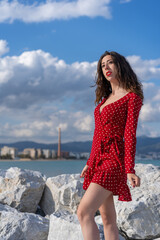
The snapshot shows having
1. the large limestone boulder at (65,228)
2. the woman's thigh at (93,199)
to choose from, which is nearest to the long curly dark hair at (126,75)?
the woman's thigh at (93,199)

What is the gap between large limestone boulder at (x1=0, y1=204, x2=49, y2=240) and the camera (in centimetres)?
376

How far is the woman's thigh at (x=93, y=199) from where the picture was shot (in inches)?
88.3

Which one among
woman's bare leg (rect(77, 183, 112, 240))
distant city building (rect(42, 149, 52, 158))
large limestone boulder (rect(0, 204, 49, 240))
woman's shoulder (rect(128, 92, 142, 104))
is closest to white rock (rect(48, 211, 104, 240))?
large limestone boulder (rect(0, 204, 49, 240))

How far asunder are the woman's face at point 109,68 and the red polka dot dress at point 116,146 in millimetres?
229

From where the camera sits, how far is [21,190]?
202 inches

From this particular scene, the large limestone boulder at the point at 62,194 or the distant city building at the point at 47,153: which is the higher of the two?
the large limestone boulder at the point at 62,194

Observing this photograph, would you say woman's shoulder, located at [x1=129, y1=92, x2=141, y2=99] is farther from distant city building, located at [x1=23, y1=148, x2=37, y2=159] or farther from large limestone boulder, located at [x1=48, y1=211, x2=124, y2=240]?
distant city building, located at [x1=23, y1=148, x2=37, y2=159]

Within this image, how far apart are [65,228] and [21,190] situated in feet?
6.34

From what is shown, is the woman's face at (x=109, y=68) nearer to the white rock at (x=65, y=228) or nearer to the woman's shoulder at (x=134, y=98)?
the woman's shoulder at (x=134, y=98)

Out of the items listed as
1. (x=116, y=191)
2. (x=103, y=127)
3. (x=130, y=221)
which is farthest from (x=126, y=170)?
(x=130, y=221)

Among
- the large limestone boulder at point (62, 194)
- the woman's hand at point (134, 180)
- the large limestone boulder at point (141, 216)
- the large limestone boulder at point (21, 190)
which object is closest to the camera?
the woman's hand at point (134, 180)

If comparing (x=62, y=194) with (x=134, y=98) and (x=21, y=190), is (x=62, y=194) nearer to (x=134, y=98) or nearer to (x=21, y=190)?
(x=21, y=190)

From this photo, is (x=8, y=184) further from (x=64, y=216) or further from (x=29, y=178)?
(x=64, y=216)

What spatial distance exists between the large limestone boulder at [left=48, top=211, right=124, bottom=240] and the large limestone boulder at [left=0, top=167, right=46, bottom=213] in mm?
1687
